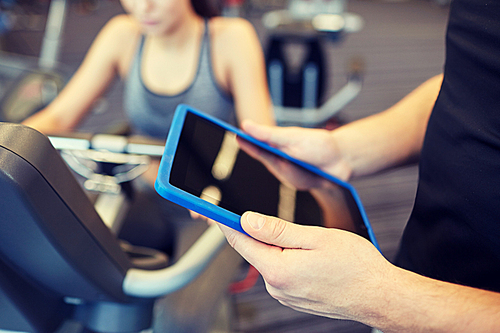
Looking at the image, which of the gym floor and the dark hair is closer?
the dark hair

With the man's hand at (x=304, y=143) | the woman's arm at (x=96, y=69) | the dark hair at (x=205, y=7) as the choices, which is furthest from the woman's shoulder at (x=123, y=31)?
the man's hand at (x=304, y=143)

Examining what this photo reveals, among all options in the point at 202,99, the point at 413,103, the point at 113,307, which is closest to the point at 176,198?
the point at 113,307

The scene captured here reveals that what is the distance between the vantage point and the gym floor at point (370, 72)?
1425 millimetres

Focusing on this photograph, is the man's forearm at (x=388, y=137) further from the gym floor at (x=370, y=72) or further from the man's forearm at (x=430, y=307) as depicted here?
the man's forearm at (x=430, y=307)

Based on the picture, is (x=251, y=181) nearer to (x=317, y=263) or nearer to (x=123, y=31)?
(x=317, y=263)

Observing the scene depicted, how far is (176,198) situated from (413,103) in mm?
583

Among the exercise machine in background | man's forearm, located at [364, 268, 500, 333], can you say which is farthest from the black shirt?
the exercise machine in background

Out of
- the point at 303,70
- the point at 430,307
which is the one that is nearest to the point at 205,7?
the point at 430,307

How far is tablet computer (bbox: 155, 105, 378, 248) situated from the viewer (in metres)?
0.46

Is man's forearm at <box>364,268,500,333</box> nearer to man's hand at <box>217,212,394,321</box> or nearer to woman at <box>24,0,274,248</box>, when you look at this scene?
man's hand at <box>217,212,394,321</box>

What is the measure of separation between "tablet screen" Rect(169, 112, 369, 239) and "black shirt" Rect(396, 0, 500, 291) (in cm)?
12

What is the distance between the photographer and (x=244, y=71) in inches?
44.5

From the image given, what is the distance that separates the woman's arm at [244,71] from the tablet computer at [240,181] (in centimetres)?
45

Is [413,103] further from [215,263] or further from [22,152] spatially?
[22,152]
